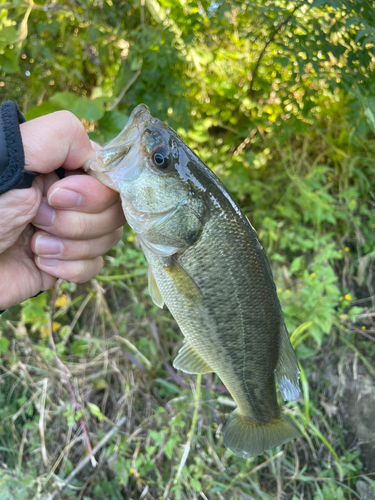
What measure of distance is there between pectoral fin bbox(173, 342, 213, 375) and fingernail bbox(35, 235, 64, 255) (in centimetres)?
74

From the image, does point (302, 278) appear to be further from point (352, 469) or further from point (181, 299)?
point (181, 299)

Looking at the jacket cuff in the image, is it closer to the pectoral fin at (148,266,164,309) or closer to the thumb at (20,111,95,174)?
the thumb at (20,111,95,174)

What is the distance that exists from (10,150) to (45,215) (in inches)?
13.1

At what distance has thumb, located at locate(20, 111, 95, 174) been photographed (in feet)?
3.65

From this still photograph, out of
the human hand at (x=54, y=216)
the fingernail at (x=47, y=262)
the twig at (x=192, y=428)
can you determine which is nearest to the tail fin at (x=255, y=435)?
the twig at (x=192, y=428)

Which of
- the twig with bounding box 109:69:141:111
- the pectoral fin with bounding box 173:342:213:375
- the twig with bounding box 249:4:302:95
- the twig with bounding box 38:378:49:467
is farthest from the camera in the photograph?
the twig with bounding box 38:378:49:467

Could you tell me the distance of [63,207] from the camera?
49.9 inches

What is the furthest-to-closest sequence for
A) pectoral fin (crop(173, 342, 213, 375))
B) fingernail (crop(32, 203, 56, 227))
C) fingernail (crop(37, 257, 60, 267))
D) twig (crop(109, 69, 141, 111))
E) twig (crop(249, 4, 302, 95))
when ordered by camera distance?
twig (crop(109, 69, 141, 111))
twig (crop(249, 4, 302, 95))
pectoral fin (crop(173, 342, 213, 375))
fingernail (crop(37, 257, 60, 267))
fingernail (crop(32, 203, 56, 227))

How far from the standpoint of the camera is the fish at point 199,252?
123 centimetres

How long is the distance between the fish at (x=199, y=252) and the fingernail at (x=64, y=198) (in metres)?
0.11

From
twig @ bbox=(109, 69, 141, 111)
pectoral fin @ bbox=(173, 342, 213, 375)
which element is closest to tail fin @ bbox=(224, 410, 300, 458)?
pectoral fin @ bbox=(173, 342, 213, 375)

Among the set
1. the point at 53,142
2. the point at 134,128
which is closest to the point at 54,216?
the point at 53,142

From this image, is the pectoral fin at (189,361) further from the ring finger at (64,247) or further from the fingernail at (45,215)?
the fingernail at (45,215)

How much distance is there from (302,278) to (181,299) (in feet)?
5.19
